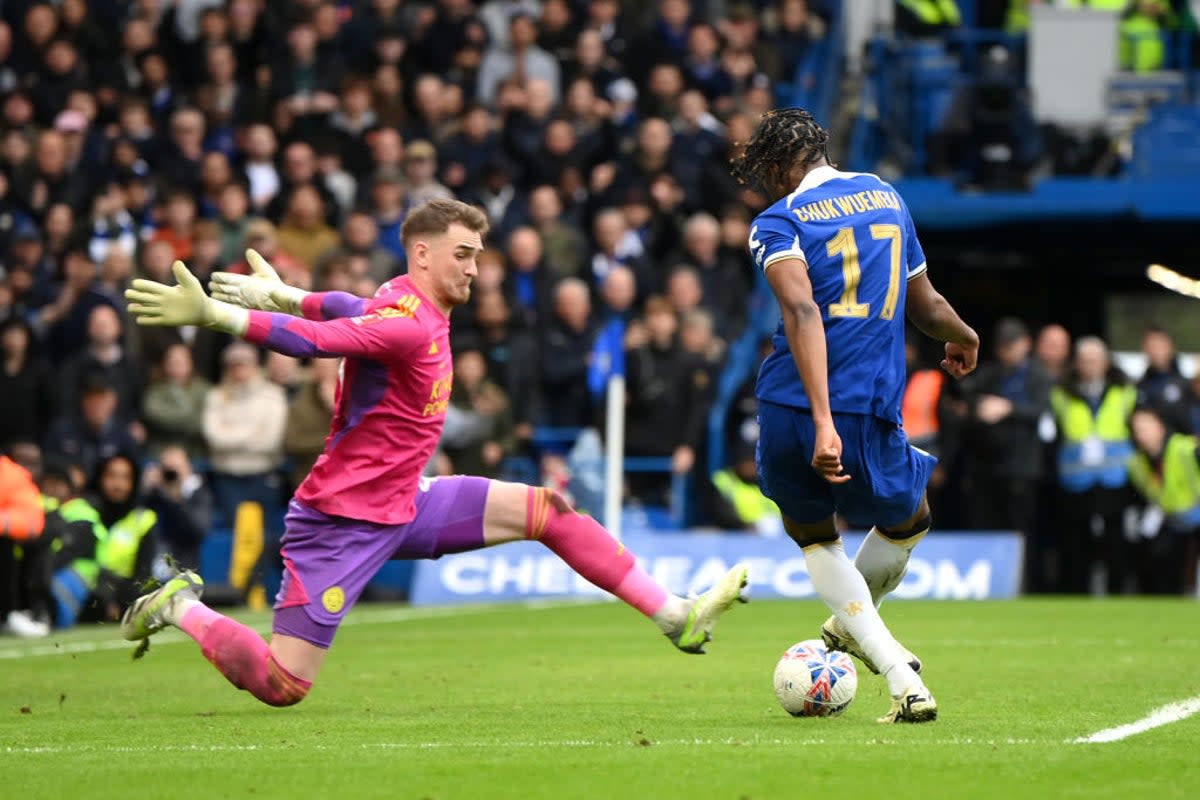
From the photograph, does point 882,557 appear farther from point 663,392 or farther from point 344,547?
point 663,392

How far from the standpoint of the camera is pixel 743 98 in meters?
21.0

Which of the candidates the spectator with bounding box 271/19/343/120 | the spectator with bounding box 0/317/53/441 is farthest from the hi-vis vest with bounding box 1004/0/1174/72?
the spectator with bounding box 0/317/53/441

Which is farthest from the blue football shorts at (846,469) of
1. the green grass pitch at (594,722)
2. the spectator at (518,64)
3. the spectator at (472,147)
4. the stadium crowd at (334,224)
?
the spectator at (518,64)

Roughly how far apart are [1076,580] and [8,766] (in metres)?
Result: 12.9

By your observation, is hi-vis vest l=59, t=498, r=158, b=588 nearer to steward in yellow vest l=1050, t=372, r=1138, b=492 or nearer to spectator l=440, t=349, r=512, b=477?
spectator l=440, t=349, r=512, b=477

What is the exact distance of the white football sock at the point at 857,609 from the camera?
26.7 feet

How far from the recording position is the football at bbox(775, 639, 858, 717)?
8570mm

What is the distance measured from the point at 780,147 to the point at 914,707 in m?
2.09

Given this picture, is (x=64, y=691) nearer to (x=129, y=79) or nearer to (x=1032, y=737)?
(x=1032, y=737)

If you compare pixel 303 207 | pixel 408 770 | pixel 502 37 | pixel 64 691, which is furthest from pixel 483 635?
pixel 502 37

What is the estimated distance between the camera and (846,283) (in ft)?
26.7

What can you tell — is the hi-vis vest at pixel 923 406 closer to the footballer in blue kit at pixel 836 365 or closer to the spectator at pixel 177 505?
the spectator at pixel 177 505

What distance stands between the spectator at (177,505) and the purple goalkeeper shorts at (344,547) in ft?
28.2

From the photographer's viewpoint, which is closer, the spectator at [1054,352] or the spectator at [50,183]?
the spectator at [1054,352]
